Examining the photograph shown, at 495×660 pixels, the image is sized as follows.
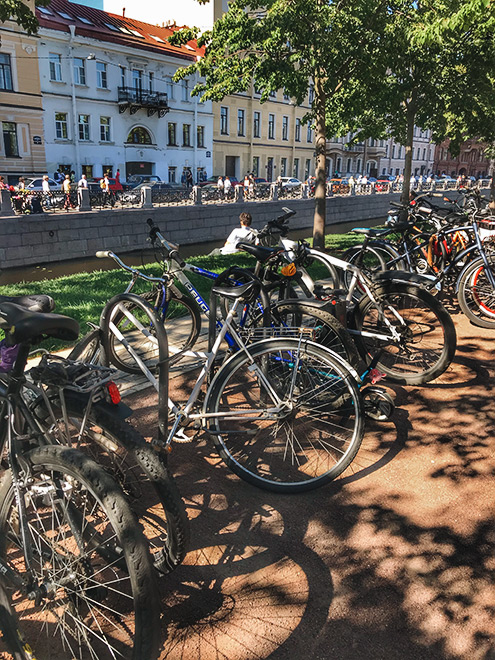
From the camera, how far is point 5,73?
102 ft

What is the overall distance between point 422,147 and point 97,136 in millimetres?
54415

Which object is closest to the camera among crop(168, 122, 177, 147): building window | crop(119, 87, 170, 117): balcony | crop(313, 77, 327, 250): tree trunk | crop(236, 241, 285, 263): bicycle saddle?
crop(236, 241, 285, 263): bicycle saddle

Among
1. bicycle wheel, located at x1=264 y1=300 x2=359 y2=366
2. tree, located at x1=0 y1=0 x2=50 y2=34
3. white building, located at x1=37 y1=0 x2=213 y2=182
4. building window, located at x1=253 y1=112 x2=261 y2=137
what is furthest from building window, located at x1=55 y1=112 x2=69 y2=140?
bicycle wheel, located at x1=264 y1=300 x2=359 y2=366

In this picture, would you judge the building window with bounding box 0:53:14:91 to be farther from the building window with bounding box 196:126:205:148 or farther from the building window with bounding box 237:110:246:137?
the building window with bounding box 237:110:246:137

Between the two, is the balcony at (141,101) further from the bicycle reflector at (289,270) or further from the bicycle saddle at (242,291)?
the bicycle saddle at (242,291)

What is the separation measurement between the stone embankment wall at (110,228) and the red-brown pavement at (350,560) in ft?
52.6

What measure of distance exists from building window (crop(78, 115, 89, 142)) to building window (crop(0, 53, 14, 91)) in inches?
186

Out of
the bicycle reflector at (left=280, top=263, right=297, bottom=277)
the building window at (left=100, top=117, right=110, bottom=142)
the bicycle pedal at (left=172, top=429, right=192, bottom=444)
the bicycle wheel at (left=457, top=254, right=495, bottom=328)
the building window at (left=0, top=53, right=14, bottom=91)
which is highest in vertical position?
the building window at (left=0, top=53, right=14, bottom=91)

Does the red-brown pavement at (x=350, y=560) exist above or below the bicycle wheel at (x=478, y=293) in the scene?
below

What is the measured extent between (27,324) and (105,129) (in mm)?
38036

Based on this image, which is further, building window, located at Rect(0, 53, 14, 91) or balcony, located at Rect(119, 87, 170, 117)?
balcony, located at Rect(119, 87, 170, 117)

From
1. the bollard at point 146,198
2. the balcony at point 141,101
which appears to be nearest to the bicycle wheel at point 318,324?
the bollard at point 146,198

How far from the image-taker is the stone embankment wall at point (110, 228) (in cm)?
1800

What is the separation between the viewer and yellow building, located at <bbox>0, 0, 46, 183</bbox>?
30.8 meters
